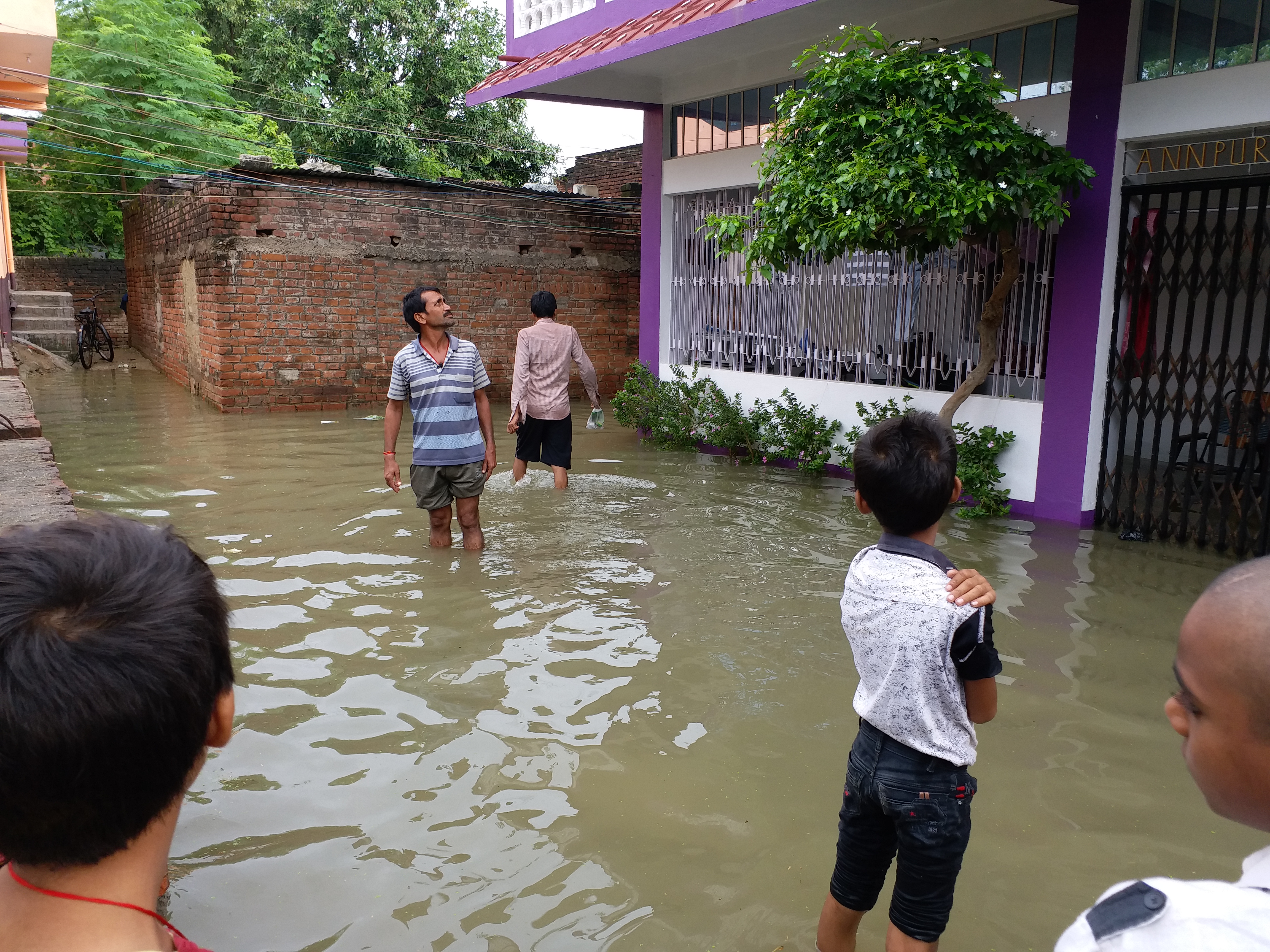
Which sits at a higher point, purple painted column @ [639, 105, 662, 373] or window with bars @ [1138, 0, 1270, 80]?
window with bars @ [1138, 0, 1270, 80]

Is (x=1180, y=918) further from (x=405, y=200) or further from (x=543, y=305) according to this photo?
(x=405, y=200)

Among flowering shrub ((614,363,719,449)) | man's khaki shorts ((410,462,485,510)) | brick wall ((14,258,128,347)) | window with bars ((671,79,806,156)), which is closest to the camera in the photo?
man's khaki shorts ((410,462,485,510))

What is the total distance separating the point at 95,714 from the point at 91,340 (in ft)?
65.4

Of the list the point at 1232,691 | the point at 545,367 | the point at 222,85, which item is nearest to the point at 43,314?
the point at 222,85

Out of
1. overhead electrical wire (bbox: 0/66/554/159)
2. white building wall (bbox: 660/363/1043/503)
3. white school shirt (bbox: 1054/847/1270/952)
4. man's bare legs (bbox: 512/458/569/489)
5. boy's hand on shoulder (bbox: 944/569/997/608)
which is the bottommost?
man's bare legs (bbox: 512/458/569/489)

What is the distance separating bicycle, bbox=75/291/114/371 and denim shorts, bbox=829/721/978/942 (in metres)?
18.7

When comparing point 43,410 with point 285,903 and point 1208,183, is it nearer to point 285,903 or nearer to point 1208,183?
point 285,903

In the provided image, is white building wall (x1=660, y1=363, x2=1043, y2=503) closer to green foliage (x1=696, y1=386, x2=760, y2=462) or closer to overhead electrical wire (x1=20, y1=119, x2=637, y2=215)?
green foliage (x1=696, y1=386, x2=760, y2=462)

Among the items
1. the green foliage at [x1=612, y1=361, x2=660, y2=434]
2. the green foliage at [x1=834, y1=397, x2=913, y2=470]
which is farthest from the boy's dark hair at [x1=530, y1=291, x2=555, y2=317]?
the green foliage at [x1=612, y1=361, x2=660, y2=434]

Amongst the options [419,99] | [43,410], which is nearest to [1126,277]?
[43,410]

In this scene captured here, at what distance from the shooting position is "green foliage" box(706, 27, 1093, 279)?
575 centimetres

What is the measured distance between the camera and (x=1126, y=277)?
6.20 meters

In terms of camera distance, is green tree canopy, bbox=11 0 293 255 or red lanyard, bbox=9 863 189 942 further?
green tree canopy, bbox=11 0 293 255

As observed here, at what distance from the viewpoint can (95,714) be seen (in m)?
0.92
